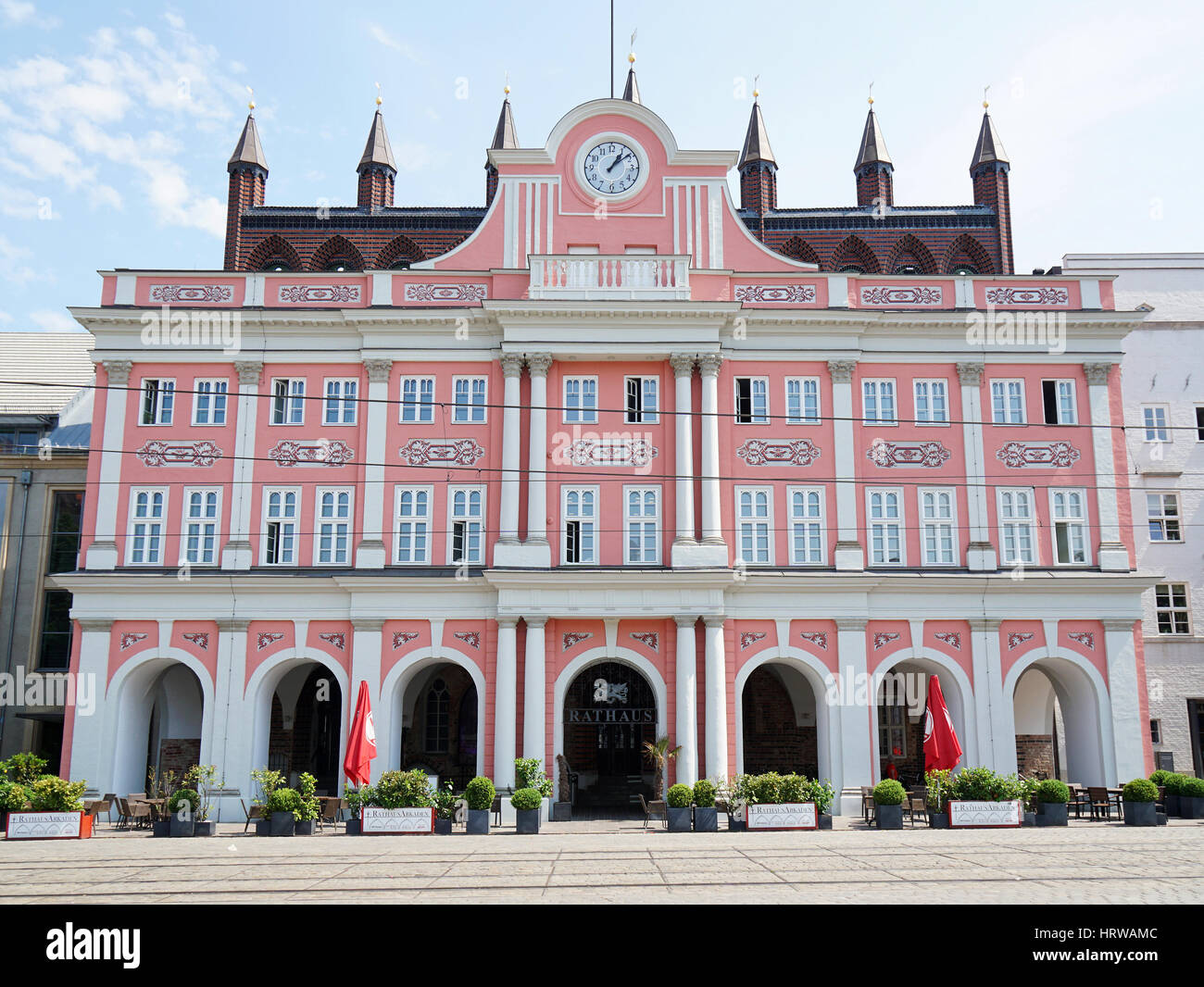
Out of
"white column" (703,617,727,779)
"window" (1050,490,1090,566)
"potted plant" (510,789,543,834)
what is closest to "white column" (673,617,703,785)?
"white column" (703,617,727,779)

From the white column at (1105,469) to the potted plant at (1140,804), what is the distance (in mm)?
8289

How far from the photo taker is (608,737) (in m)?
38.5

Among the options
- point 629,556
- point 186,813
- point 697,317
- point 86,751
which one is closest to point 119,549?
point 86,751

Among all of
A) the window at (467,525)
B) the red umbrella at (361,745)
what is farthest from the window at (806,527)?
the red umbrella at (361,745)

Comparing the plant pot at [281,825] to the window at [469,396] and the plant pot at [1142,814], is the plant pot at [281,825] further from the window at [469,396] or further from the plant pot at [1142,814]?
the plant pot at [1142,814]

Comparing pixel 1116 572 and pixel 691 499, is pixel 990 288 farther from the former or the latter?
pixel 691 499

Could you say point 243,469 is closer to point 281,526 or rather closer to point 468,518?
point 281,526

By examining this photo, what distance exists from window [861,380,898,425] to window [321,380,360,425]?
15.9 metres

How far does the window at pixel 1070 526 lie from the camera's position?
112 feet

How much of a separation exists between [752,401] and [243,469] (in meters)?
15.9

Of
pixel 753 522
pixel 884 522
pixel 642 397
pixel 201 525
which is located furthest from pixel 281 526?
pixel 884 522

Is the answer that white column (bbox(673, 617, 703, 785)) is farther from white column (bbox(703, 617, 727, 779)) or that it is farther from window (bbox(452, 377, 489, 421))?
window (bbox(452, 377, 489, 421))

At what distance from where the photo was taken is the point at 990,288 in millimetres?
35625

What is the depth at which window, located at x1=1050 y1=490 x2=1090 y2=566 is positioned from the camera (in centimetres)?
3428
